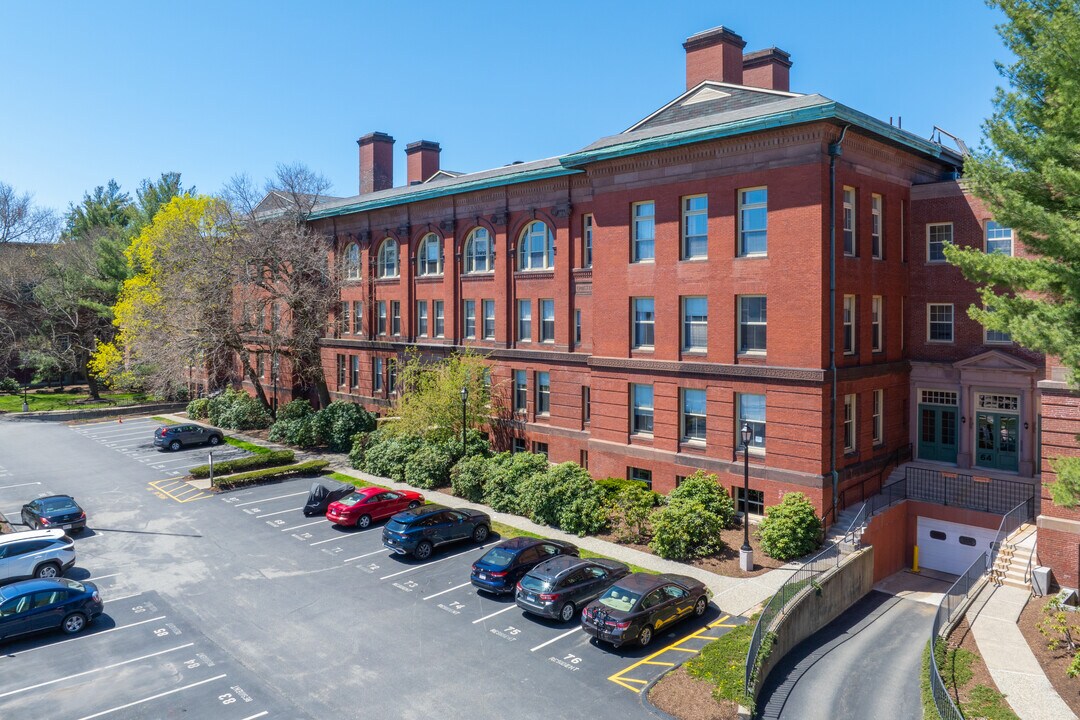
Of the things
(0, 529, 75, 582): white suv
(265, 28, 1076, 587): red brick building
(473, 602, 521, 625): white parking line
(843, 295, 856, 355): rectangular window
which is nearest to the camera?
(473, 602, 521, 625): white parking line

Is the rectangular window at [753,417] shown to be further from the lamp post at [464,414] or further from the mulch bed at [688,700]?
the lamp post at [464,414]

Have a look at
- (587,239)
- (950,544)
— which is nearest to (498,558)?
(587,239)

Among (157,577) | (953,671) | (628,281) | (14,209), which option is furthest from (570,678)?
(14,209)

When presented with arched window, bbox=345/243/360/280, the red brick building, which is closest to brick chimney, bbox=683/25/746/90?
the red brick building

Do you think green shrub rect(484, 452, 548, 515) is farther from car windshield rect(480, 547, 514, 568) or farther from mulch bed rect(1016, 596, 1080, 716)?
mulch bed rect(1016, 596, 1080, 716)

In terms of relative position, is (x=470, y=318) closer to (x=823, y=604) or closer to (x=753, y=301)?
(x=753, y=301)

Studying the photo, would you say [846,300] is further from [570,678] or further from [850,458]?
[570,678]
